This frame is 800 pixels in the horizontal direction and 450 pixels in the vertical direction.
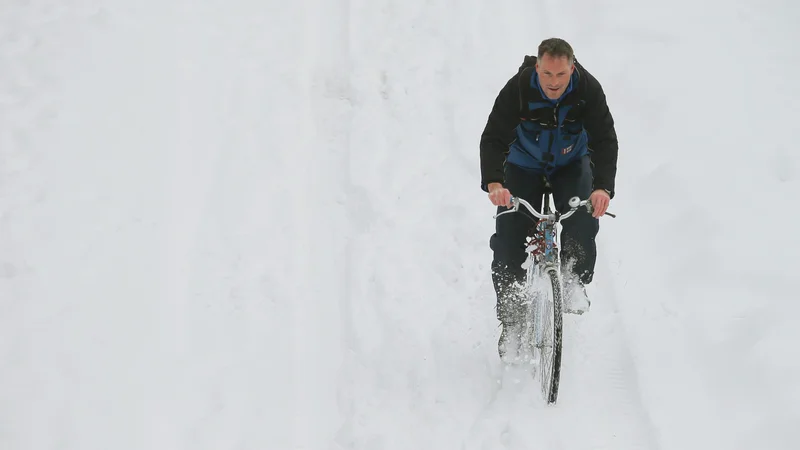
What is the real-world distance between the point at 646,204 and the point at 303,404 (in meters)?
3.21

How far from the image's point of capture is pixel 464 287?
18.3 ft

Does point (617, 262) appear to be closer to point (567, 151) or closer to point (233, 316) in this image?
point (567, 151)

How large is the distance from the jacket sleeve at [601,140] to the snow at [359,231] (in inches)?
52.2

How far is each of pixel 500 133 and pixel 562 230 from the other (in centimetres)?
Answer: 70

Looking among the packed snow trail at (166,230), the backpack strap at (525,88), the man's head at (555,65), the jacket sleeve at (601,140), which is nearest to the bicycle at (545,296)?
the jacket sleeve at (601,140)

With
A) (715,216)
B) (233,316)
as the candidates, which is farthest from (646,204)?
(233,316)

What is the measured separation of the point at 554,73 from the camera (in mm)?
3725

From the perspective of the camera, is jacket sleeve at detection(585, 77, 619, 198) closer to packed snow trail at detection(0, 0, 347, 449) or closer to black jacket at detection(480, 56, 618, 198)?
black jacket at detection(480, 56, 618, 198)

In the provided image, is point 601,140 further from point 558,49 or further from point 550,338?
point 550,338

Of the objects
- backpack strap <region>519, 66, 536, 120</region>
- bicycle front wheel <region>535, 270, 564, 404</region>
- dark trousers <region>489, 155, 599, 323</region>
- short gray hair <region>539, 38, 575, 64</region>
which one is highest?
short gray hair <region>539, 38, 575, 64</region>

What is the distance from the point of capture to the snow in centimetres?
454

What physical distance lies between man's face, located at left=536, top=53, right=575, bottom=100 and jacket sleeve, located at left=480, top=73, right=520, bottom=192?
0.69 ft

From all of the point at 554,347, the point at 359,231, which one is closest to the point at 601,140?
the point at 554,347

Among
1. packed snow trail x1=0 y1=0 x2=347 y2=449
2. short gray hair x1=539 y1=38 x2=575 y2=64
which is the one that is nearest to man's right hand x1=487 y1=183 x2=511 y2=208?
short gray hair x1=539 y1=38 x2=575 y2=64
